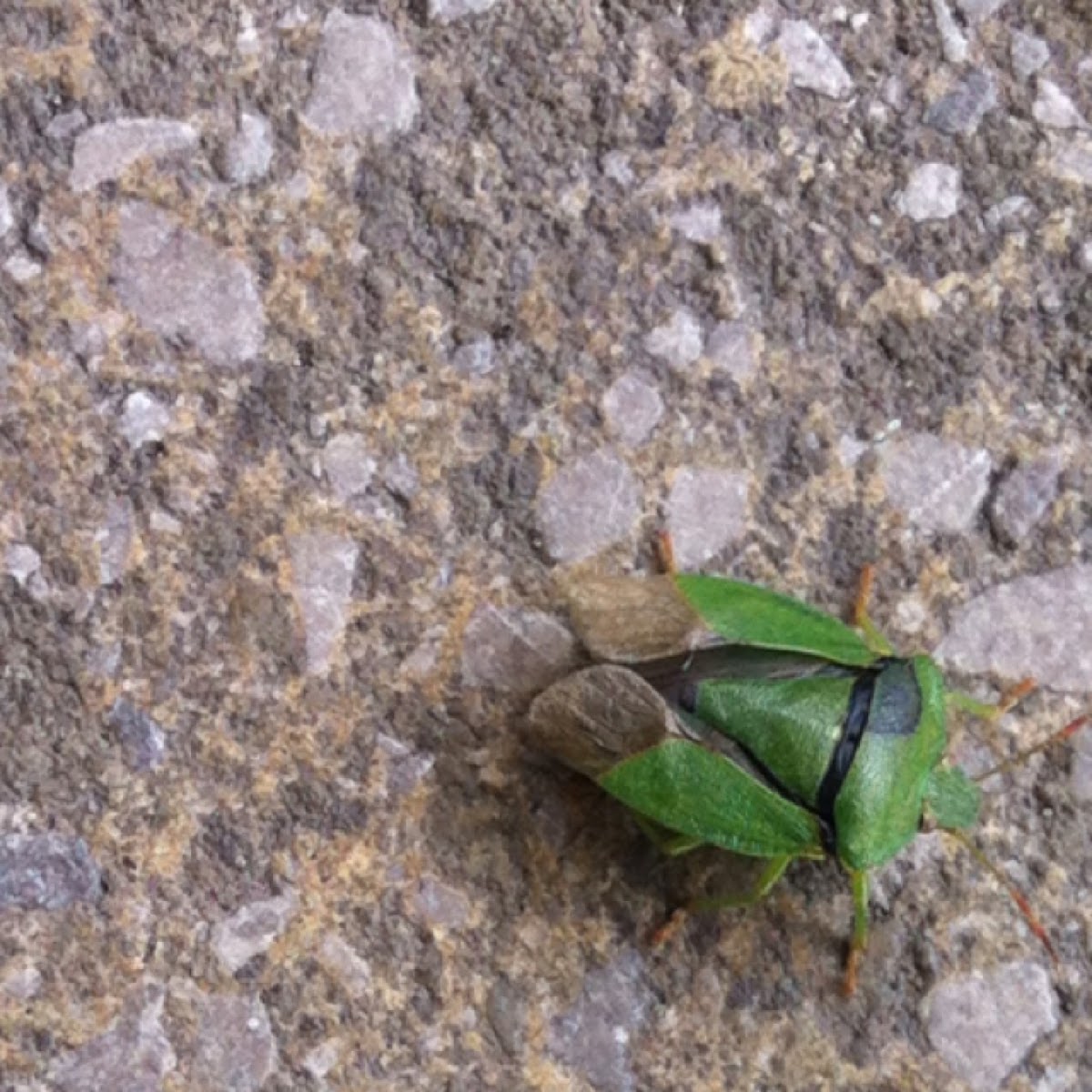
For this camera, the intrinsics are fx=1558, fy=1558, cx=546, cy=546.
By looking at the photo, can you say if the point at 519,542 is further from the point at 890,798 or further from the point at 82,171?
the point at 82,171

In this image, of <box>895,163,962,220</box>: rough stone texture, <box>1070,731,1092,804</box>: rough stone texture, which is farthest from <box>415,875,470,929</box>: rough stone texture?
<box>895,163,962,220</box>: rough stone texture

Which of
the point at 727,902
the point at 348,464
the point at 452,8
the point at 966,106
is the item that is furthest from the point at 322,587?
the point at 966,106

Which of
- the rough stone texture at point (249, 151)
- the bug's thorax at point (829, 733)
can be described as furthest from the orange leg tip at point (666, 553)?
the rough stone texture at point (249, 151)

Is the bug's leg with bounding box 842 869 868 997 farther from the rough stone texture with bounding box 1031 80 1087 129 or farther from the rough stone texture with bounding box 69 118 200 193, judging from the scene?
the rough stone texture with bounding box 69 118 200 193

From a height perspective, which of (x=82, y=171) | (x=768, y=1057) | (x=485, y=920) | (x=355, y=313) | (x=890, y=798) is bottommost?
(x=768, y=1057)

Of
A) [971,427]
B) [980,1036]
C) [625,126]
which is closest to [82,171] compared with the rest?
[625,126]

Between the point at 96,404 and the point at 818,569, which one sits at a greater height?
the point at 96,404

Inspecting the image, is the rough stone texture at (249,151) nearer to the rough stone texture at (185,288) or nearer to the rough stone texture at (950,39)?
the rough stone texture at (185,288)
